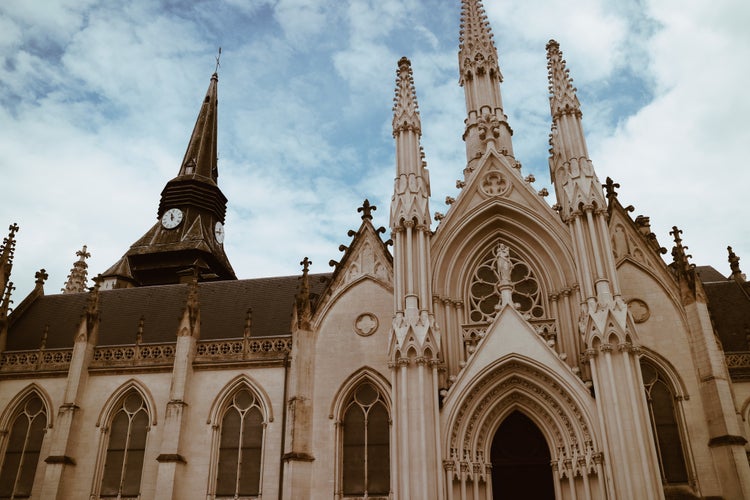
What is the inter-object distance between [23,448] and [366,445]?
484 inches

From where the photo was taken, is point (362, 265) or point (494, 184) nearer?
point (494, 184)

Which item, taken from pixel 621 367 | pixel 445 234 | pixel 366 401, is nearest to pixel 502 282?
pixel 445 234

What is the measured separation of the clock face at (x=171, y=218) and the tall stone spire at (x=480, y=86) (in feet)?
67.0

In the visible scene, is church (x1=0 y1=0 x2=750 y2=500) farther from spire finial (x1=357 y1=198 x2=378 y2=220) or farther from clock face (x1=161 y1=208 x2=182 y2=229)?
clock face (x1=161 y1=208 x2=182 y2=229)

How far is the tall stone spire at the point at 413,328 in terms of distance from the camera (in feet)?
53.7

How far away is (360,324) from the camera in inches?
829

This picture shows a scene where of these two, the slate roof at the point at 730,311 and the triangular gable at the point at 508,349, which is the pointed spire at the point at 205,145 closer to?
the triangular gable at the point at 508,349

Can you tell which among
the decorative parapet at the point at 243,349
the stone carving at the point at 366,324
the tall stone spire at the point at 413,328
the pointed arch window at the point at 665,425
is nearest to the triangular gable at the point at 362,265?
the stone carving at the point at 366,324

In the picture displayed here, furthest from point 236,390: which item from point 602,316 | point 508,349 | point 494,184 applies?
point 602,316

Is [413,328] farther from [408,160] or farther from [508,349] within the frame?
[408,160]

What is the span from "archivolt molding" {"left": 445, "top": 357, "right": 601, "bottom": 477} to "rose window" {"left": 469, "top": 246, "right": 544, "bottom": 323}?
90.5 inches

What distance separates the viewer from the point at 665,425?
18312 mm

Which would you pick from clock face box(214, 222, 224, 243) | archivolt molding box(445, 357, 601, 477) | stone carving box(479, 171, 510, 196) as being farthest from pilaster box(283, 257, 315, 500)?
clock face box(214, 222, 224, 243)

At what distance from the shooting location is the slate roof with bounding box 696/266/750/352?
821 inches
